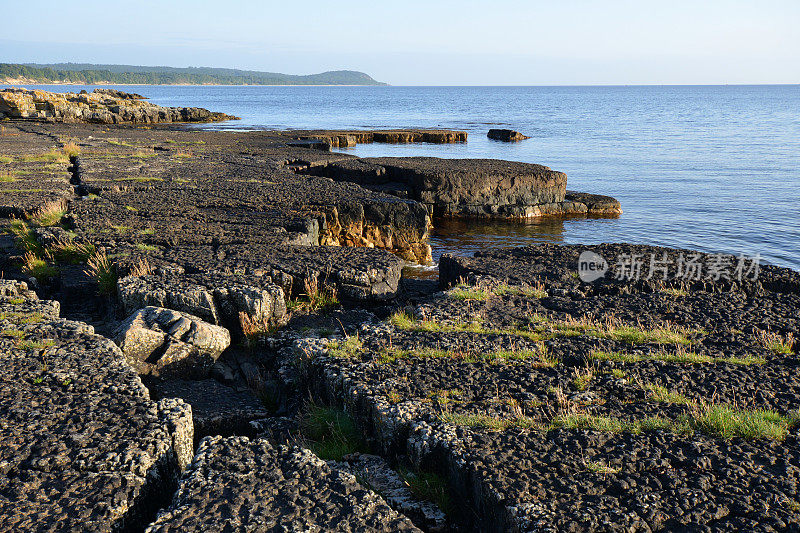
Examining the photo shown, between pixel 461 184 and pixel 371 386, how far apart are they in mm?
17597

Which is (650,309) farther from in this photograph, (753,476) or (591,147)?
(591,147)

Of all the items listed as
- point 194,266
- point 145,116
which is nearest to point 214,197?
point 194,266

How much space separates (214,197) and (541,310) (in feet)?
29.1

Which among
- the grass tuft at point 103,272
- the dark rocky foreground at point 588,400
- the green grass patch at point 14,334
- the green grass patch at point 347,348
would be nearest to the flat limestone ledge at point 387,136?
the grass tuft at point 103,272

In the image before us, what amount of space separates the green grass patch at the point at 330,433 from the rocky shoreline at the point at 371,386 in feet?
0.11

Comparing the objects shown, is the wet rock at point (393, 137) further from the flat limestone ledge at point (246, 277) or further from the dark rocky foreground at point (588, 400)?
the dark rocky foreground at point (588, 400)

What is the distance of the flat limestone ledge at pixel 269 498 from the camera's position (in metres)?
3.63

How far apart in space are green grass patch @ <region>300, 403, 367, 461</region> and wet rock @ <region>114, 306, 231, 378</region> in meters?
1.63

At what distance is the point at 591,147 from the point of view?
1821 inches

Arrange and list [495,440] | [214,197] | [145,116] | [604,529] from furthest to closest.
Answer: [145,116] < [214,197] < [495,440] < [604,529]

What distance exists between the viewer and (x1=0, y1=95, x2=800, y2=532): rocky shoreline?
3.90 metres

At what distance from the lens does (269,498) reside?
3.88 metres

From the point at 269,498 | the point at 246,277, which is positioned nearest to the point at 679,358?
the point at 269,498
